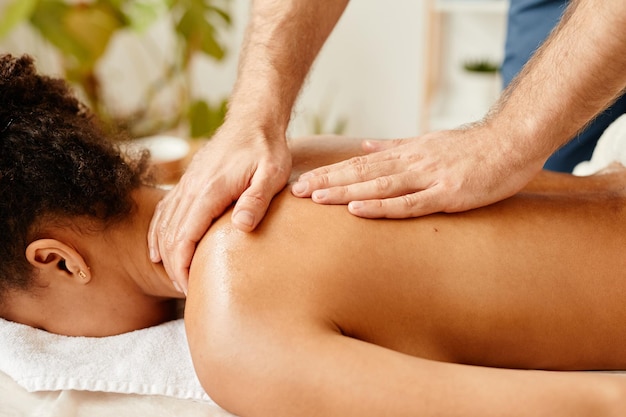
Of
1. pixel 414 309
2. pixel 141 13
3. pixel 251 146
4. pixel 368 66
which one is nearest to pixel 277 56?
pixel 251 146

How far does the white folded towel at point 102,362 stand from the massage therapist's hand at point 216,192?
0.43ft

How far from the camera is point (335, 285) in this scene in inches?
42.8

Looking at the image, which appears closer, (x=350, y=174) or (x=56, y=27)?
(x=350, y=174)

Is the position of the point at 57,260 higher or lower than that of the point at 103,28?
higher

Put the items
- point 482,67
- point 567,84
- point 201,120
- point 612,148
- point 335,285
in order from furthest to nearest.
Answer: point 482,67
point 201,120
point 612,148
point 567,84
point 335,285

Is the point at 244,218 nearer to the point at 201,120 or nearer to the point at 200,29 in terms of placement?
the point at 200,29

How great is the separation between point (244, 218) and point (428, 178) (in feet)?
1.03

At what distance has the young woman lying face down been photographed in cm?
99

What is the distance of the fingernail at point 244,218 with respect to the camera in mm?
1123

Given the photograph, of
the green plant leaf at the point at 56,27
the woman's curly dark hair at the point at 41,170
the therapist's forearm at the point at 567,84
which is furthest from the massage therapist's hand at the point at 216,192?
the green plant leaf at the point at 56,27

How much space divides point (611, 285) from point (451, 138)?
1.16 ft

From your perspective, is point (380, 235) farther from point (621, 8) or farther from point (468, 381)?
point (621, 8)

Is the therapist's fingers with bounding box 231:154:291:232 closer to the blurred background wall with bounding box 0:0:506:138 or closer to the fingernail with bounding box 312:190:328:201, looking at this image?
the fingernail with bounding box 312:190:328:201

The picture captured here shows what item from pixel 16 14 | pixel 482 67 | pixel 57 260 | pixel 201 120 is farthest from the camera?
pixel 482 67
